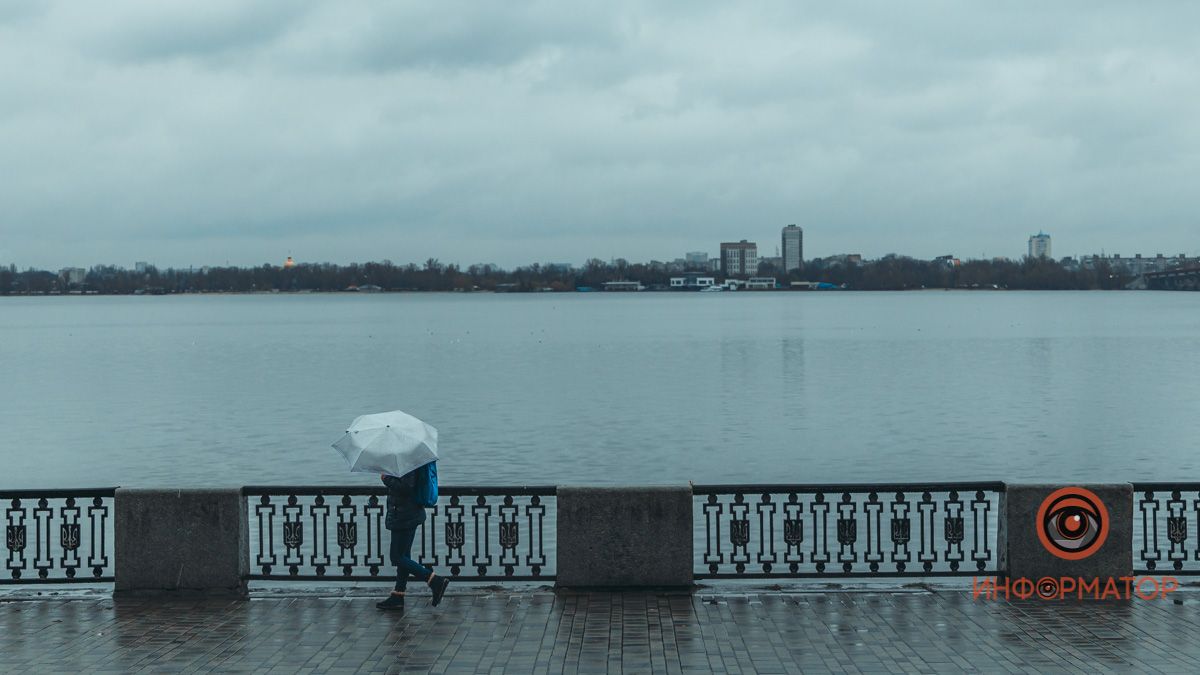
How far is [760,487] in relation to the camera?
12.9m

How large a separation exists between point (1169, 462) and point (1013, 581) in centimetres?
2732

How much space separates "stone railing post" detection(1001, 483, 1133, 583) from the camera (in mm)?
12516

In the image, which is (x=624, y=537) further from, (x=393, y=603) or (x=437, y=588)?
(x=393, y=603)

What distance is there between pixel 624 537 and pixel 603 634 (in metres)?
1.69

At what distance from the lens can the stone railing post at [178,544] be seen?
12594 millimetres

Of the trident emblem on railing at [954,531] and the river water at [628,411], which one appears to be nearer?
the trident emblem on railing at [954,531]

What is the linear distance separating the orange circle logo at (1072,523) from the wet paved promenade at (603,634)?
0.75m

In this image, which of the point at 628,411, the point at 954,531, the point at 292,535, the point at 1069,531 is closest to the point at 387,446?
the point at 292,535

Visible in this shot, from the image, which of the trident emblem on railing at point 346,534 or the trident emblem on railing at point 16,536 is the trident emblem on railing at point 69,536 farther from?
the trident emblem on railing at point 346,534

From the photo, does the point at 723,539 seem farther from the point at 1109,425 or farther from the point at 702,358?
the point at 702,358

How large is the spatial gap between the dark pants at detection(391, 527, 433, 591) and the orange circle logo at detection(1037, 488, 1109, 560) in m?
5.93

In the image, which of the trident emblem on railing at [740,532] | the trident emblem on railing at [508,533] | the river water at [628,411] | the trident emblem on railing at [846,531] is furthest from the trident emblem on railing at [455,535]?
the river water at [628,411]

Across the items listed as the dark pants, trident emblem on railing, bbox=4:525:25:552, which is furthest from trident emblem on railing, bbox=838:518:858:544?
trident emblem on railing, bbox=4:525:25:552

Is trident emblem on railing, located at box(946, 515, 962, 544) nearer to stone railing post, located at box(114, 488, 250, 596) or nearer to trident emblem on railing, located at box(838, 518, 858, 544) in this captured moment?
trident emblem on railing, located at box(838, 518, 858, 544)
